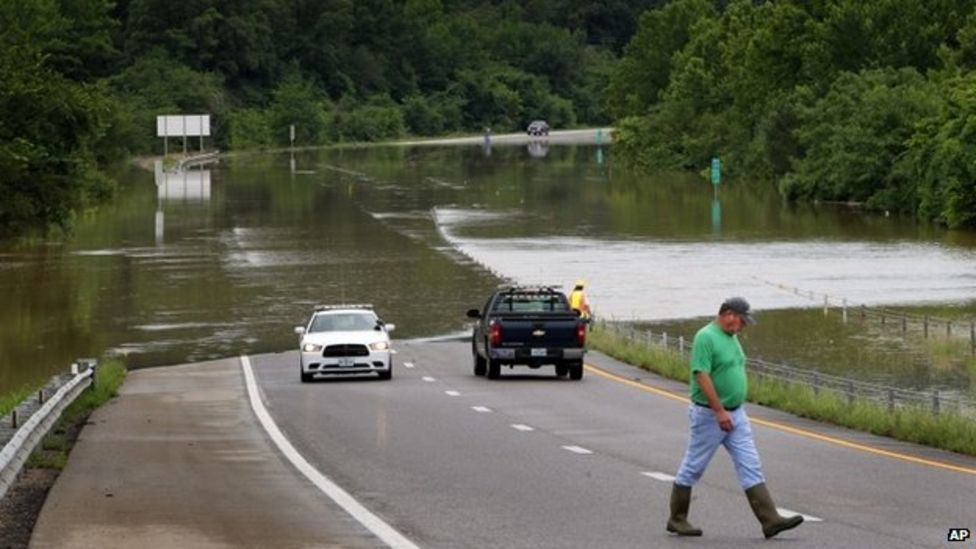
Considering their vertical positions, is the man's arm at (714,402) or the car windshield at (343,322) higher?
the man's arm at (714,402)

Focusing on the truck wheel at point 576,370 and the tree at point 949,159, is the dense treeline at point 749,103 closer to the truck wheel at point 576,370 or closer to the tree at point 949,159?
the tree at point 949,159

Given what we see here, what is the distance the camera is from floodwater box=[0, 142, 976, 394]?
58.0m

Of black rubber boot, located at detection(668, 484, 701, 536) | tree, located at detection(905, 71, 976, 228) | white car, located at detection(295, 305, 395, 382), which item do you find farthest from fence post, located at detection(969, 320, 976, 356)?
tree, located at detection(905, 71, 976, 228)

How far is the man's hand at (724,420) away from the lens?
602 inches

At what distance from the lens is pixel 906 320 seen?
5844 centimetres

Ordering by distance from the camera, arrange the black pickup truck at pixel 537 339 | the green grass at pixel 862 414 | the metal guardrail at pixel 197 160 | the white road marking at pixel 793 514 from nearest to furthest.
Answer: the white road marking at pixel 793 514 < the green grass at pixel 862 414 < the black pickup truck at pixel 537 339 < the metal guardrail at pixel 197 160

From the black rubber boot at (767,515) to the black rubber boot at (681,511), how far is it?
52cm

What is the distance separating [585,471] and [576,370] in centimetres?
1634

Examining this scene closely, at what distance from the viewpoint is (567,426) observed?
2709cm

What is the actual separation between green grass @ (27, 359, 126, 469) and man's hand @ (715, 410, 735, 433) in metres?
8.70

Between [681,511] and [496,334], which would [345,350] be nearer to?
[496,334]

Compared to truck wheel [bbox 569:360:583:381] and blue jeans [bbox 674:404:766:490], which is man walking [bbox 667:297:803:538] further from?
truck wheel [bbox 569:360:583:381]

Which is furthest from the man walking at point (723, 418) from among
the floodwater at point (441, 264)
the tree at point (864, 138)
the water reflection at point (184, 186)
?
the water reflection at point (184, 186)

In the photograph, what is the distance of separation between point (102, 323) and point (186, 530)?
4741 centimetres
